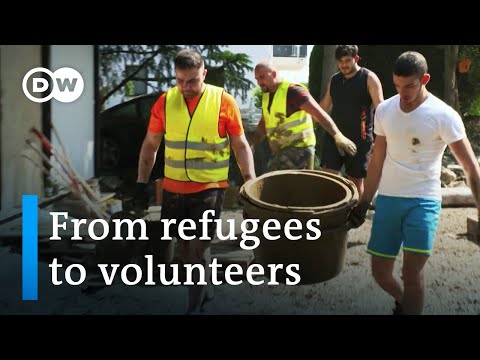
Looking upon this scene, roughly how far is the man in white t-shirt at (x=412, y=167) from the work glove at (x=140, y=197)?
128 cm

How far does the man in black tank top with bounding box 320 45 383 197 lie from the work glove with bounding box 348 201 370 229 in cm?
84

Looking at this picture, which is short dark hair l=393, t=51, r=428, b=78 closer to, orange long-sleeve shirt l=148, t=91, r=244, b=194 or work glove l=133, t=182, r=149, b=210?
orange long-sleeve shirt l=148, t=91, r=244, b=194

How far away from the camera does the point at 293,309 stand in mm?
3537

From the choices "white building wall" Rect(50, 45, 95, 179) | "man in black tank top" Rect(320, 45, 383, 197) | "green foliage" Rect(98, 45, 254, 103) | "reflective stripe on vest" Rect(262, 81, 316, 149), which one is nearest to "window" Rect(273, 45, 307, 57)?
"green foliage" Rect(98, 45, 254, 103)

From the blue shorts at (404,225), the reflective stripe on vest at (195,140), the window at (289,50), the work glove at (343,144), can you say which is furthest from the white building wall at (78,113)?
the blue shorts at (404,225)

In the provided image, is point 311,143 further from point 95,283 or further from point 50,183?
point 50,183

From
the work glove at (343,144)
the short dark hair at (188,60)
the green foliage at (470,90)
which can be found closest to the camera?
the short dark hair at (188,60)

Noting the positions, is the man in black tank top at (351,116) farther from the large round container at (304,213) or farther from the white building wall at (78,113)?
the white building wall at (78,113)

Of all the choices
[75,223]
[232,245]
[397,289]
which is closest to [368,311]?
[397,289]

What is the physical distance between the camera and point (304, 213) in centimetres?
321

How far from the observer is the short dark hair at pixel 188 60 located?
3244mm

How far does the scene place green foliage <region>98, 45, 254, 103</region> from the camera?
11.9ft

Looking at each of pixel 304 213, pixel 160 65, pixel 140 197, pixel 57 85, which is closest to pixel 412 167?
pixel 304 213

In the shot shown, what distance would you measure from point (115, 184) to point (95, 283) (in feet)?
2.61
